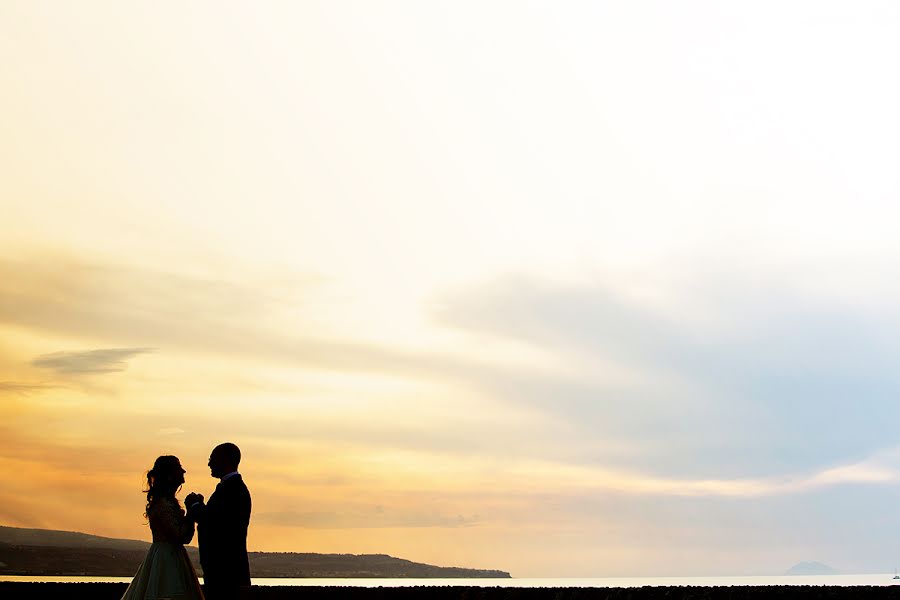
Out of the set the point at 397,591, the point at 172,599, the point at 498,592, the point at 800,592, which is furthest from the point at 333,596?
the point at 800,592

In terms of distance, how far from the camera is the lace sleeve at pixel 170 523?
1027cm

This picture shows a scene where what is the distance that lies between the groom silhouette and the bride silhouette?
1.53ft

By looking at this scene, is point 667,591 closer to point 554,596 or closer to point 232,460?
point 554,596

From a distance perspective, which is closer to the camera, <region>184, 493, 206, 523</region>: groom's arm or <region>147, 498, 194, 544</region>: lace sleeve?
<region>184, 493, 206, 523</region>: groom's arm

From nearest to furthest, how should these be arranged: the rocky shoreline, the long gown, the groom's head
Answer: the groom's head
the long gown
the rocky shoreline

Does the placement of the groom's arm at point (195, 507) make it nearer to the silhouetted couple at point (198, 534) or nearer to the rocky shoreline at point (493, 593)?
the silhouetted couple at point (198, 534)

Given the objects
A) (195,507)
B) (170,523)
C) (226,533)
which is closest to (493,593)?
(226,533)

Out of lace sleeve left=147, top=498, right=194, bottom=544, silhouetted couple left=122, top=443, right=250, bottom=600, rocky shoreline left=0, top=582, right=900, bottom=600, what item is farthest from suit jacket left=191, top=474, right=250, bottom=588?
lace sleeve left=147, top=498, right=194, bottom=544

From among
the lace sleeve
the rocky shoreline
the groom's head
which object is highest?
the groom's head

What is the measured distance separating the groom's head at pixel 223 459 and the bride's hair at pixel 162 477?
51cm

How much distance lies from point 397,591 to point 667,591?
3524mm

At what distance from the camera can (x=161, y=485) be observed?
33.5ft

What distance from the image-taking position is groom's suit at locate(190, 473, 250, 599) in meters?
9.91

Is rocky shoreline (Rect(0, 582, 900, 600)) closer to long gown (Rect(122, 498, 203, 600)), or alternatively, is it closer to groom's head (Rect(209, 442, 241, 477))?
long gown (Rect(122, 498, 203, 600))
